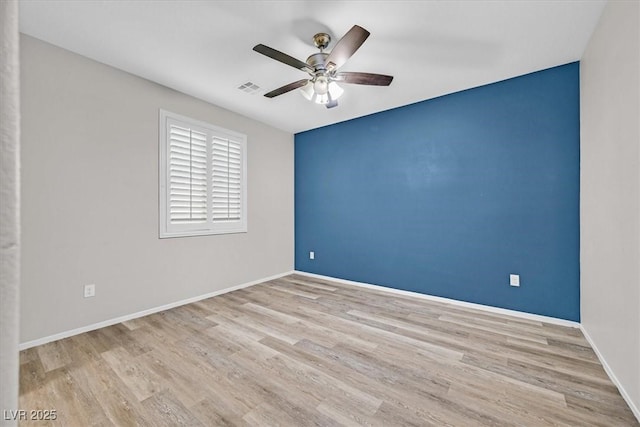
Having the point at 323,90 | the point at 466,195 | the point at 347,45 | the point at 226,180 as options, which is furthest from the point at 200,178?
the point at 466,195

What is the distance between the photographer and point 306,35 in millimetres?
2367

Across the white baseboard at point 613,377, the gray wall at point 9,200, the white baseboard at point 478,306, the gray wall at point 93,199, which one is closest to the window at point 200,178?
the gray wall at point 93,199

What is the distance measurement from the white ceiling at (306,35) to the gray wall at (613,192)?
405mm

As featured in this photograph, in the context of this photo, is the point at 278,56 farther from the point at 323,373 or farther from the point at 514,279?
the point at 514,279

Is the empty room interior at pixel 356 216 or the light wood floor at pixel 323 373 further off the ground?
the empty room interior at pixel 356 216

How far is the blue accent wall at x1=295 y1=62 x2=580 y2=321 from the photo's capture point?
2822mm

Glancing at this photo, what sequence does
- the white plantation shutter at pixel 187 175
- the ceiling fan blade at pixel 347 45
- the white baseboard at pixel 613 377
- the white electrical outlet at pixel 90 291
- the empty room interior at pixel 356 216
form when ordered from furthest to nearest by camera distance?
1. the white plantation shutter at pixel 187 175
2. the white electrical outlet at pixel 90 291
3. the ceiling fan blade at pixel 347 45
4. the empty room interior at pixel 356 216
5. the white baseboard at pixel 613 377

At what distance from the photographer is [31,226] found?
7.75 ft

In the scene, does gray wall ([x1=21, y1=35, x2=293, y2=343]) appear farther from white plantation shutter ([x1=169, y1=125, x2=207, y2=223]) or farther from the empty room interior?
white plantation shutter ([x1=169, y1=125, x2=207, y2=223])

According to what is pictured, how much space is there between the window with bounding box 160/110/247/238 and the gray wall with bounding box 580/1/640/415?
150 inches

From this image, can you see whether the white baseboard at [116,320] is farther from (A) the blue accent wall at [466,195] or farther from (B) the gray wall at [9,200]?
(B) the gray wall at [9,200]

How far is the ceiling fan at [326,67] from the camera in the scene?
81.3 inches

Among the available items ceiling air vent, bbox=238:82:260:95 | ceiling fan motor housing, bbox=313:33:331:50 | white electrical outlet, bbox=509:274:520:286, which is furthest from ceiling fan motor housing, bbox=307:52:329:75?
white electrical outlet, bbox=509:274:520:286

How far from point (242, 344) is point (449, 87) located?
3.45 m
